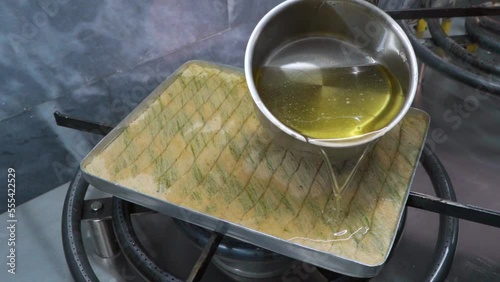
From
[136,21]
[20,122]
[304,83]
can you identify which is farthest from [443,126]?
[20,122]

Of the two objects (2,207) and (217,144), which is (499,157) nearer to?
(217,144)

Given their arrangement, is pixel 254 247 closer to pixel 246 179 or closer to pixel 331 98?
pixel 246 179

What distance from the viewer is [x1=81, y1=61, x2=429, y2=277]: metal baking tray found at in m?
0.55

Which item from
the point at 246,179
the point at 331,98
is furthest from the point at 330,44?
the point at 246,179

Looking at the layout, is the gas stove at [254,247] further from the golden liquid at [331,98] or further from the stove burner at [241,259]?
the golden liquid at [331,98]

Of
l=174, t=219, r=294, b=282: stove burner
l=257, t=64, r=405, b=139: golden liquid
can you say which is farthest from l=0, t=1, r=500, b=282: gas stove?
l=257, t=64, r=405, b=139: golden liquid

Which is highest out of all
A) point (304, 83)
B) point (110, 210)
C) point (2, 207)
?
point (304, 83)

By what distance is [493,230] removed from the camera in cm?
64

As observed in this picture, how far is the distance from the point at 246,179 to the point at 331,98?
154 mm

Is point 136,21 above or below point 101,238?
above

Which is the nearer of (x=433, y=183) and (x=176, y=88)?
(x=433, y=183)

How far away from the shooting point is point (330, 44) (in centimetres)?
66

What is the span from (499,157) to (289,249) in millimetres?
402

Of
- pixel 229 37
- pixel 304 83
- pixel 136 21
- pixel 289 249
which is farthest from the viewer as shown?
pixel 229 37
